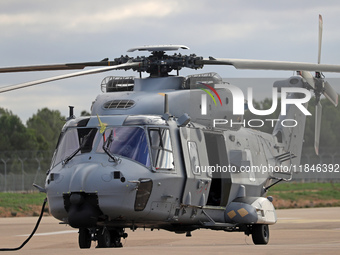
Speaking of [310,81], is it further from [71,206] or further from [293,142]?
[71,206]

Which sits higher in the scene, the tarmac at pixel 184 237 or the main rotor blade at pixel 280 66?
the main rotor blade at pixel 280 66

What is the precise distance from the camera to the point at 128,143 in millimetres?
16859

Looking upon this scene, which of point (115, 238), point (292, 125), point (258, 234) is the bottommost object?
point (258, 234)

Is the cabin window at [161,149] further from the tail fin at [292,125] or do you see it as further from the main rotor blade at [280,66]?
the tail fin at [292,125]

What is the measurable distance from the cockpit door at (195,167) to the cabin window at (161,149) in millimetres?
431

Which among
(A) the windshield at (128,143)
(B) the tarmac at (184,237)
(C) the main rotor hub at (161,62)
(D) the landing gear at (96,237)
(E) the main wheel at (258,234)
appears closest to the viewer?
(A) the windshield at (128,143)

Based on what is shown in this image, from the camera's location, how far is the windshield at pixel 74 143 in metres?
17.0

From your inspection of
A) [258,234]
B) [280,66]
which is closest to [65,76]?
[280,66]

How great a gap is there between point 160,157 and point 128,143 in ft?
2.40

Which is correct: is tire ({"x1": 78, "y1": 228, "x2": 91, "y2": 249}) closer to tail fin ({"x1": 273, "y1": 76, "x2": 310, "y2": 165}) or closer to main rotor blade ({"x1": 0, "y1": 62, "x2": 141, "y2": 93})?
main rotor blade ({"x1": 0, "y1": 62, "x2": 141, "y2": 93})

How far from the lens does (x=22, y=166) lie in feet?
165

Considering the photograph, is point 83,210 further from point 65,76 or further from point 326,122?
point 326,122

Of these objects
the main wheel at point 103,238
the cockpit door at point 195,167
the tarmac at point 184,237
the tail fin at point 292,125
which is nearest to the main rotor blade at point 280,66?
the cockpit door at point 195,167

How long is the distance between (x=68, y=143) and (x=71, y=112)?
1.22m
